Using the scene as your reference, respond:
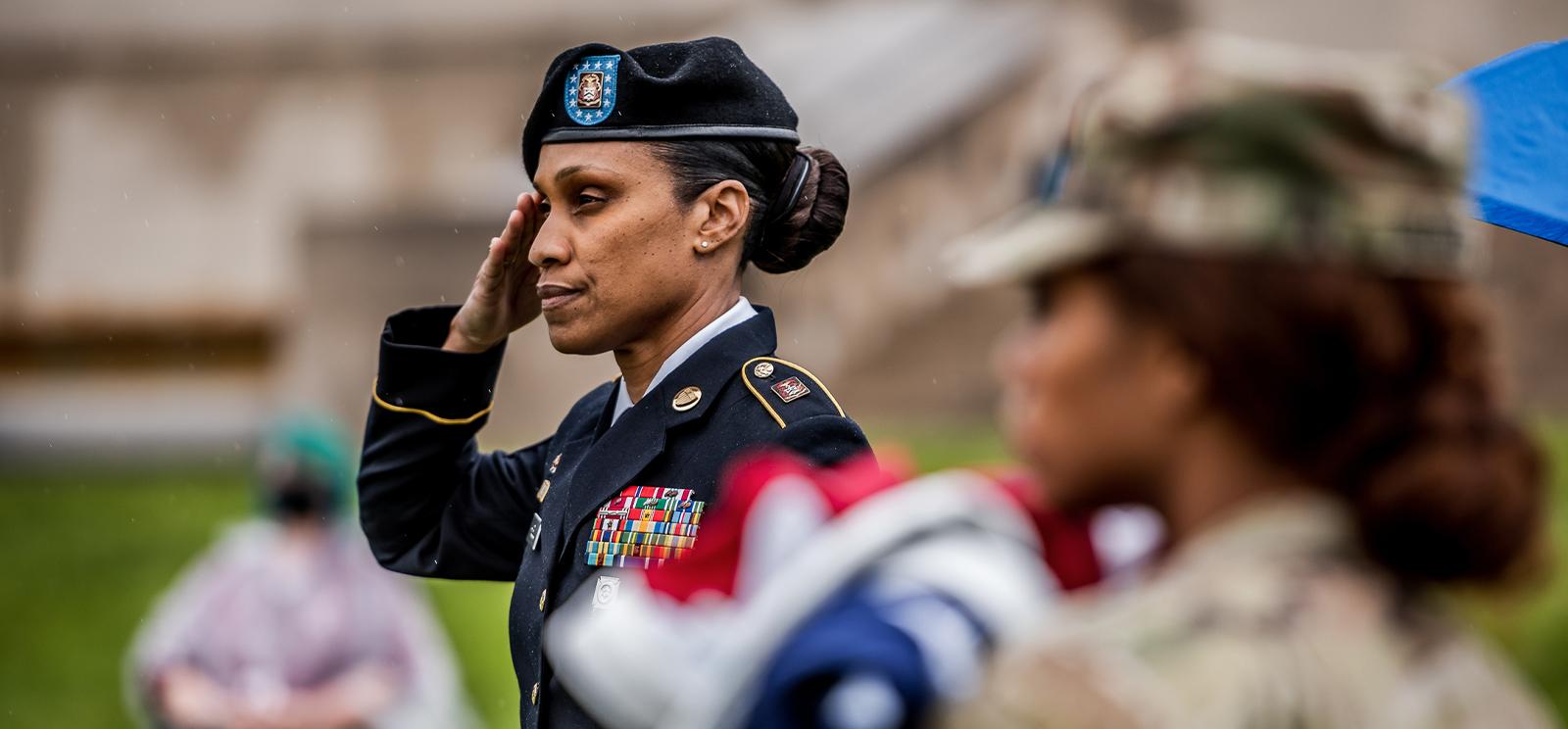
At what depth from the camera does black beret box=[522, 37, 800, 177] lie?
3088mm

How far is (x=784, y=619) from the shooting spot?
5.38ft

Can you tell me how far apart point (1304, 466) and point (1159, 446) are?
0.40 feet

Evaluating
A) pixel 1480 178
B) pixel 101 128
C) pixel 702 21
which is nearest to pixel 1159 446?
pixel 1480 178

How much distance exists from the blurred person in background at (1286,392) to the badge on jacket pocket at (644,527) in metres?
1.26

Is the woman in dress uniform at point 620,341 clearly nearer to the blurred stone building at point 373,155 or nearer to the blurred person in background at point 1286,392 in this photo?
the blurred person in background at point 1286,392

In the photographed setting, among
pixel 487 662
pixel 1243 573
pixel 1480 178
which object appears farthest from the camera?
pixel 487 662

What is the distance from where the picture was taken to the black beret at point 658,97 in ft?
10.1

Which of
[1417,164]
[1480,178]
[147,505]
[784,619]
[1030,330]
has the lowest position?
[147,505]

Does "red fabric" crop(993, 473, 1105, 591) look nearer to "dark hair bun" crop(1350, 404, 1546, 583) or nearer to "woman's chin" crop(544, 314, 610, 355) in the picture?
"dark hair bun" crop(1350, 404, 1546, 583)

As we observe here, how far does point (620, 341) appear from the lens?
3.12 m

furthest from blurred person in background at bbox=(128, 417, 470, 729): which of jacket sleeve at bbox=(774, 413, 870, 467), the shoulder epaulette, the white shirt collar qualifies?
jacket sleeve at bbox=(774, 413, 870, 467)

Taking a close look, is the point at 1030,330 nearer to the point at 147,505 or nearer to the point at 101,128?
the point at 147,505

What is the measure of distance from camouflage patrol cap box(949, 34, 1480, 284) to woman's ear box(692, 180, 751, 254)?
147 cm

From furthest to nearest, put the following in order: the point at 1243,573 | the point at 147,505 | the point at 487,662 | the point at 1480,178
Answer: the point at 147,505 < the point at 487,662 < the point at 1480,178 < the point at 1243,573
